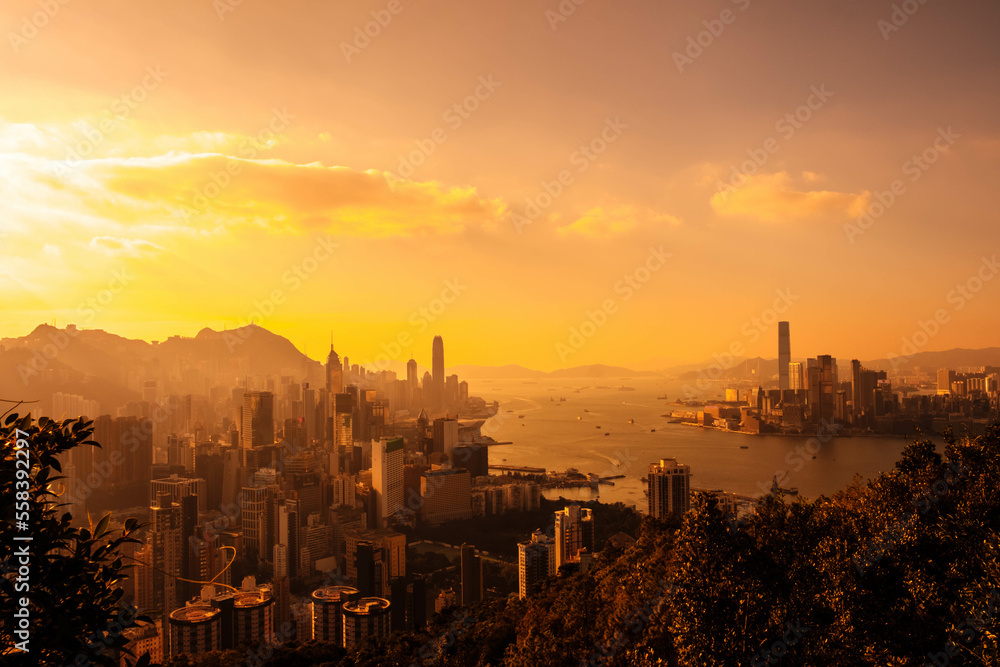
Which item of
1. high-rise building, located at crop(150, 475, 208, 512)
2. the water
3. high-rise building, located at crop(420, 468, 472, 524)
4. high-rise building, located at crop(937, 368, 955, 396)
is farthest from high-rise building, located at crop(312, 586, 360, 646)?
high-rise building, located at crop(937, 368, 955, 396)

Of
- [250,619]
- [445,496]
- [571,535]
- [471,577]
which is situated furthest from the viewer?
[445,496]

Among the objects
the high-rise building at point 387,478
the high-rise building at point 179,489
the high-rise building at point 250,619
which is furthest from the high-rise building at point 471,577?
the high-rise building at point 179,489

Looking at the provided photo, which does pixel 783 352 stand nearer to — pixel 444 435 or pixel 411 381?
pixel 444 435

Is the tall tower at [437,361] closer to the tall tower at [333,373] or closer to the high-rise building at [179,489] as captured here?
the tall tower at [333,373]

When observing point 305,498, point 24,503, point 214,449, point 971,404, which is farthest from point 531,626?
point 214,449

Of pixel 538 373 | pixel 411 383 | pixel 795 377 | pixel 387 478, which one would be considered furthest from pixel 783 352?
pixel 538 373
